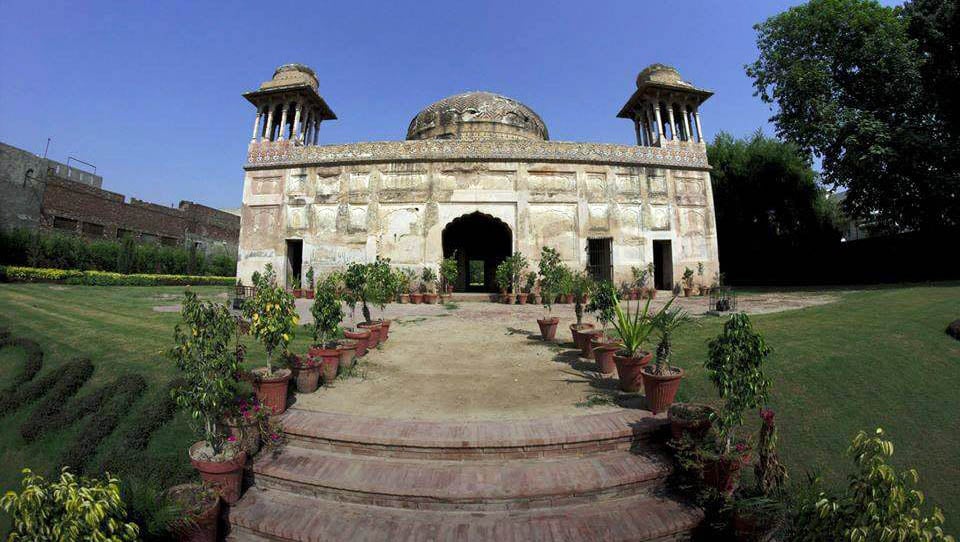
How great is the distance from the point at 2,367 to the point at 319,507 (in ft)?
20.5

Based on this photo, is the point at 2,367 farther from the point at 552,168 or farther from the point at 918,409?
the point at 552,168

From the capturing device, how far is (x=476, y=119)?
74.8 ft

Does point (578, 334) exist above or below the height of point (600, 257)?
below

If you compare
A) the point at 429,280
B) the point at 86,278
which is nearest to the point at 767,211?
the point at 429,280

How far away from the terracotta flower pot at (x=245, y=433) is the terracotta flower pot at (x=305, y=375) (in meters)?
1.45

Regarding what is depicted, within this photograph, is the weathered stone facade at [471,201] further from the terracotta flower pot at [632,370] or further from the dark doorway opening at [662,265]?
the terracotta flower pot at [632,370]

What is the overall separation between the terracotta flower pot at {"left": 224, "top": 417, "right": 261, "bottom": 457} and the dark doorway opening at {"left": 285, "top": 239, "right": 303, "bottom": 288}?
16.0 metres

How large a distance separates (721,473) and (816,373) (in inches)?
130

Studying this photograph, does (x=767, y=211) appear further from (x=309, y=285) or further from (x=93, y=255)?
(x=93, y=255)

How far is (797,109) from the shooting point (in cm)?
1817

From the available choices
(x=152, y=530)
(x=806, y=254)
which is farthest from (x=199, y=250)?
(x=806, y=254)

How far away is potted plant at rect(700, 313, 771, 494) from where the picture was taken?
141 inches

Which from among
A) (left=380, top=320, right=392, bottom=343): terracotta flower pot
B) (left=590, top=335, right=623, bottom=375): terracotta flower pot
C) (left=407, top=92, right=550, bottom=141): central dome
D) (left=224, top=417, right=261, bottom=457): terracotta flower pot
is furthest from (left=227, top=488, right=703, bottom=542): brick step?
(left=407, top=92, right=550, bottom=141): central dome

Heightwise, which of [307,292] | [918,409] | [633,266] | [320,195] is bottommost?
[918,409]
